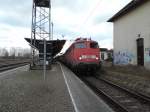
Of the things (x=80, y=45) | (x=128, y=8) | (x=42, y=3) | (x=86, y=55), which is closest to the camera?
(x=86, y=55)

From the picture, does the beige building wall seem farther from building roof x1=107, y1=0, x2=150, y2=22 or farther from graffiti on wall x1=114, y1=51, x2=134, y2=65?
building roof x1=107, y1=0, x2=150, y2=22

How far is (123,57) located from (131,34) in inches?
138

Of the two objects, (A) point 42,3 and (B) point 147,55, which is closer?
(B) point 147,55

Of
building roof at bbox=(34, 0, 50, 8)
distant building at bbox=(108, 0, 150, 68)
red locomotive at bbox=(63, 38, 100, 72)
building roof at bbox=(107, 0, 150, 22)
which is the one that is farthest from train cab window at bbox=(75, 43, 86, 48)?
building roof at bbox=(34, 0, 50, 8)

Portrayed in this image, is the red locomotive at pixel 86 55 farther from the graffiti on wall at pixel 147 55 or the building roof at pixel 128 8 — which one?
the building roof at pixel 128 8

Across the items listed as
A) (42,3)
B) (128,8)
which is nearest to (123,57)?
(128,8)

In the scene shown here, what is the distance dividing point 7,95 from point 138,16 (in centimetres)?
1659

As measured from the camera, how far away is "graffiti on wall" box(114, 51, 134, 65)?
2602 cm

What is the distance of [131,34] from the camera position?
83.0ft

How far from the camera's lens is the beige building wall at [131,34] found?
2156 centimetres

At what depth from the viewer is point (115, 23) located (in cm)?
3112

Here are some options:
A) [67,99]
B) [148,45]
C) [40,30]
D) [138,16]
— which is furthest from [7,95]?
[40,30]

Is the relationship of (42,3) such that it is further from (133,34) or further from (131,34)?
(133,34)

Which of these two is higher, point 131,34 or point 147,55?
point 131,34
